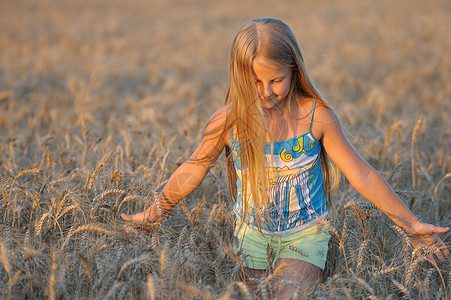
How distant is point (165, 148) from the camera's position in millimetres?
2852

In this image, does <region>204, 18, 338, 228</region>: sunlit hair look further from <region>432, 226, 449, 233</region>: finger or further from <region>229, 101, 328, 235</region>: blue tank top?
<region>432, 226, 449, 233</region>: finger

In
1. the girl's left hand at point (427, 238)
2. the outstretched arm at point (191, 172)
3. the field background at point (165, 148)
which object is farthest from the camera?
the outstretched arm at point (191, 172)

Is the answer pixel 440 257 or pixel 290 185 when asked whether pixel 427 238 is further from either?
pixel 290 185

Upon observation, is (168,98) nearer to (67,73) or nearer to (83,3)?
(67,73)

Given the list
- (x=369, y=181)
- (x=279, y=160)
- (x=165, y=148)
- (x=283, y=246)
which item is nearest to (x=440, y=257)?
(x=369, y=181)

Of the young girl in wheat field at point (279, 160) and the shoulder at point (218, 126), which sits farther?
the shoulder at point (218, 126)

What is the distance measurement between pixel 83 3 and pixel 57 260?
17141 millimetres

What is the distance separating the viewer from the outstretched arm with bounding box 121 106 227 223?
1.96 metres

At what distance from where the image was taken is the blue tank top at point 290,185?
1.91 meters

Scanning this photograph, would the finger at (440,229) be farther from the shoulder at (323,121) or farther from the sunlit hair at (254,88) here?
the sunlit hair at (254,88)

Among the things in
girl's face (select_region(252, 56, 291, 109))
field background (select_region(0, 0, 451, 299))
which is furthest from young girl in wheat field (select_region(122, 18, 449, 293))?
field background (select_region(0, 0, 451, 299))

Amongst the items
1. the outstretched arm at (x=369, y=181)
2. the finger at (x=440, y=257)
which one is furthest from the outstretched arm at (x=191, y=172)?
the finger at (x=440, y=257)

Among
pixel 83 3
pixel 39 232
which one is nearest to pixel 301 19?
pixel 83 3

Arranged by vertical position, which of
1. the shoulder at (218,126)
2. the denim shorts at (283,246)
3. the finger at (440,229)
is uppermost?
the shoulder at (218,126)
